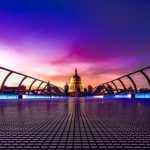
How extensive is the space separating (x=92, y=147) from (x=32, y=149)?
0.50 meters

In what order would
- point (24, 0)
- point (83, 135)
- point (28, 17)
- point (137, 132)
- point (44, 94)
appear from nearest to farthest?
point (83, 135)
point (137, 132)
point (24, 0)
point (28, 17)
point (44, 94)

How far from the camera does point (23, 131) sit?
265cm

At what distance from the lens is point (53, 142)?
2.06m

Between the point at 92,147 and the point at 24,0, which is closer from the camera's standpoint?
the point at 92,147

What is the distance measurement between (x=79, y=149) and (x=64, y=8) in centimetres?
1130

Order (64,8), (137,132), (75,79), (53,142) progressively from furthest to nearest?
1. (75,79)
2. (64,8)
3. (137,132)
4. (53,142)

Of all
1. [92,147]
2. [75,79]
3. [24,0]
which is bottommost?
[92,147]

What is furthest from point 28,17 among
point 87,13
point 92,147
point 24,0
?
point 92,147

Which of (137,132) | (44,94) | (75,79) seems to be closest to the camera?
(137,132)

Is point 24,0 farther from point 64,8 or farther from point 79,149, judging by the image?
point 79,149

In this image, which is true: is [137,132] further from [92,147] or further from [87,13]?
[87,13]

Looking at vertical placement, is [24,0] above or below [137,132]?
above

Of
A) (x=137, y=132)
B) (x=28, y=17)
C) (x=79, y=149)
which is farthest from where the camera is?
(x=28, y=17)

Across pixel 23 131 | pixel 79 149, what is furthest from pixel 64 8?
pixel 79 149
